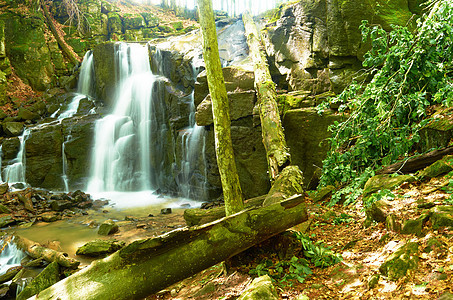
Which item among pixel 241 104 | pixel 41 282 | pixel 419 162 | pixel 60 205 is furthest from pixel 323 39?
pixel 60 205

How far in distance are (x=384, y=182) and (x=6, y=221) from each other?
955 centimetres

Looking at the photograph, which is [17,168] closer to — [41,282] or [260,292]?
[41,282]

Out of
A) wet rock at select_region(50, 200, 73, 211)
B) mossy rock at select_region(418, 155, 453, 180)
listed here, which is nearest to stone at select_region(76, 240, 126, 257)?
wet rock at select_region(50, 200, 73, 211)

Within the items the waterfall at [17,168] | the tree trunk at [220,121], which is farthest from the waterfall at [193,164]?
the waterfall at [17,168]

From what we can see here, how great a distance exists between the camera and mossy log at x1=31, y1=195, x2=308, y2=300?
75.5 inches

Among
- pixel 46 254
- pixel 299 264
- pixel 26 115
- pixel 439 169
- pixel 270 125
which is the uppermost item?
pixel 26 115

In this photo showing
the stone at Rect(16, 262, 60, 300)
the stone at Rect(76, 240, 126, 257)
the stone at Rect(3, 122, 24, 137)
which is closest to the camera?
the stone at Rect(16, 262, 60, 300)

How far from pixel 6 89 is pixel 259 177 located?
49.6ft

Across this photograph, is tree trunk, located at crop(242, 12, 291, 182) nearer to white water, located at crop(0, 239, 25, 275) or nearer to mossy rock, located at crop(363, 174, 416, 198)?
mossy rock, located at crop(363, 174, 416, 198)

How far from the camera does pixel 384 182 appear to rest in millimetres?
3518

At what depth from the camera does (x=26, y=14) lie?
16656 millimetres

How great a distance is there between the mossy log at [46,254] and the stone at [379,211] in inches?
196

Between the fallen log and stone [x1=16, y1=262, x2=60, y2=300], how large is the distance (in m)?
5.58

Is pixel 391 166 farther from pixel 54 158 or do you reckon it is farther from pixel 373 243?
pixel 54 158
